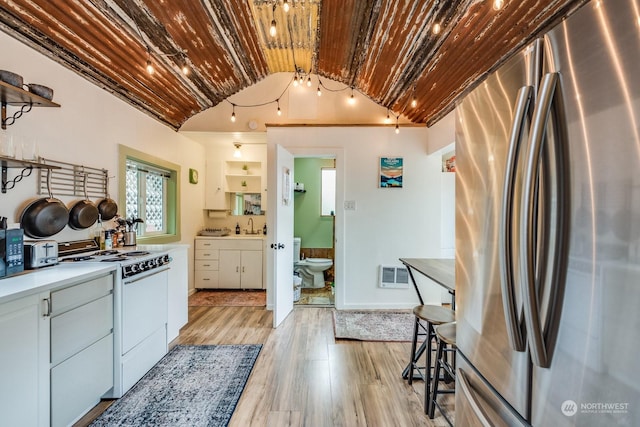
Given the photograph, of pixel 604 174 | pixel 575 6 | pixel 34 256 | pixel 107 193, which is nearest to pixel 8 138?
pixel 34 256

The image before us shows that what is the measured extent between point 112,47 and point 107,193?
4.24ft

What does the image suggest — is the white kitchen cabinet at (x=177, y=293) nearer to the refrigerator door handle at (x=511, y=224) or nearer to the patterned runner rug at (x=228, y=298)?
the patterned runner rug at (x=228, y=298)

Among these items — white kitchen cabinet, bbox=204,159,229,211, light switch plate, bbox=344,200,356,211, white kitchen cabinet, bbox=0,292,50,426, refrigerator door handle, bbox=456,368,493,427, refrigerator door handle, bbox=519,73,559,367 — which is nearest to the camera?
refrigerator door handle, bbox=519,73,559,367

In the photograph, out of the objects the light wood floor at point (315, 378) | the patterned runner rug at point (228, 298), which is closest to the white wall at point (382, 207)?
the light wood floor at point (315, 378)

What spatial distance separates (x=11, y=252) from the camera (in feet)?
5.19

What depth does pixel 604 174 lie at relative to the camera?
0.54 m

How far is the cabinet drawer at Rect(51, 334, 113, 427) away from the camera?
1.54 meters

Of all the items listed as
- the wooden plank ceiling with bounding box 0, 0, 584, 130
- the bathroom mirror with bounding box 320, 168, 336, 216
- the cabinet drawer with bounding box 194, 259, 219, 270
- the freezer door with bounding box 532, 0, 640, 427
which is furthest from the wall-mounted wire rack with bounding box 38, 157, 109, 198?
the bathroom mirror with bounding box 320, 168, 336, 216

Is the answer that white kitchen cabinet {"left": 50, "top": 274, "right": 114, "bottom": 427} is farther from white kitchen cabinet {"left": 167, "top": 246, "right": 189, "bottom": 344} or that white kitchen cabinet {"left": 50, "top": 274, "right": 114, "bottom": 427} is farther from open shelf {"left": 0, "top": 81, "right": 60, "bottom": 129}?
open shelf {"left": 0, "top": 81, "right": 60, "bottom": 129}

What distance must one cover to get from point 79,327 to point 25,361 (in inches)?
12.7

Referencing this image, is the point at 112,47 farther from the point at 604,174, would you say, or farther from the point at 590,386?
the point at 590,386

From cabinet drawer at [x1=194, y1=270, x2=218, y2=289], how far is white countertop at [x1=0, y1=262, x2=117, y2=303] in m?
2.56

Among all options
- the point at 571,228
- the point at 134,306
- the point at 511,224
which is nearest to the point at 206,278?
the point at 134,306

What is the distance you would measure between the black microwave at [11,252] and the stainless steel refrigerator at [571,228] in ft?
7.79
